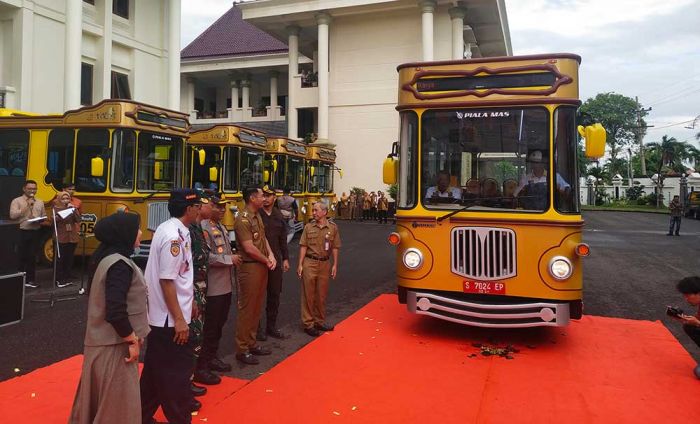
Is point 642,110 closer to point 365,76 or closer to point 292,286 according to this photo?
point 365,76

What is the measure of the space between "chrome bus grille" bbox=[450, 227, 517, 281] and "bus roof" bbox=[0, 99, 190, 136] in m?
6.87

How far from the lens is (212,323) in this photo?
4.58 metres

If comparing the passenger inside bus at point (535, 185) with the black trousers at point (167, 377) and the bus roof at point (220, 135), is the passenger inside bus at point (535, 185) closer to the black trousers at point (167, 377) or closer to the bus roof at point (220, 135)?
the black trousers at point (167, 377)

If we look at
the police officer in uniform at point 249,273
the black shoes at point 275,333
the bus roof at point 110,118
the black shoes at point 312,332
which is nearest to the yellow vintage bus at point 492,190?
the black shoes at point 312,332

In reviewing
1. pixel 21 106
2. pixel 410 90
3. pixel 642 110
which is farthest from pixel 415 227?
pixel 642 110

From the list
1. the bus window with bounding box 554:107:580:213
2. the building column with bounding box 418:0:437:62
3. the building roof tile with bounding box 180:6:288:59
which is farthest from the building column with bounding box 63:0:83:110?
the building roof tile with bounding box 180:6:288:59

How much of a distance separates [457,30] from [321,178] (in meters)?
13.9

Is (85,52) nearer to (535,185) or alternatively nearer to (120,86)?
(120,86)

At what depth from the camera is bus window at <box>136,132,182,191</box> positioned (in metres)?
10.0

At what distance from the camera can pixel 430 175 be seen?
6109 mm

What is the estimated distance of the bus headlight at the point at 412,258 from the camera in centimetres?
595

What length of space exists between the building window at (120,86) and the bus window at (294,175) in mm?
9098

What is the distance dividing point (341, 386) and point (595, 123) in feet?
13.6

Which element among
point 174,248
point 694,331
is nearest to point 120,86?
point 174,248
